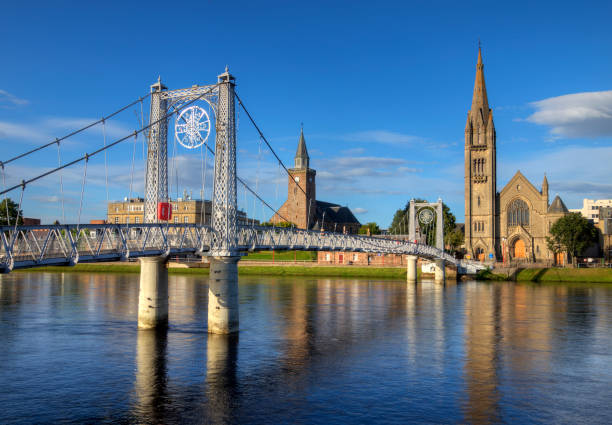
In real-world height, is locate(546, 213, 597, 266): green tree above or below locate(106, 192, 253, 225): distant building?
below

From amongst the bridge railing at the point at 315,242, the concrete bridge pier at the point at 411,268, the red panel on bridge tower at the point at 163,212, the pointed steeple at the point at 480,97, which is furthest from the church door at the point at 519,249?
the red panel on bridge tower at the point at 163,212

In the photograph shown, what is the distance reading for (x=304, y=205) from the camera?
520ft

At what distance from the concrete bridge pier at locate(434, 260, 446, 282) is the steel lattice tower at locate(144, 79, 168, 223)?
225 feet

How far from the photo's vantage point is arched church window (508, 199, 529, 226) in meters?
118

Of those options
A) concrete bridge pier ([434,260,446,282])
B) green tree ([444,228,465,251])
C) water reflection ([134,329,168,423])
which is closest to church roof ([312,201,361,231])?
green tree ([444,228,465,251])

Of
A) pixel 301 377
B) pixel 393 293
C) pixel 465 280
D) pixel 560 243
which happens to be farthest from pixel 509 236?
pixel 301 377

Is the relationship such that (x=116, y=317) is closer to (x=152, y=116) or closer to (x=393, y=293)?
(x=152, y=116)

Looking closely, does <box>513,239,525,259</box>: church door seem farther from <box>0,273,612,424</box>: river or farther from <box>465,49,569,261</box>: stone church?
<box>0,273,612,424</box>: river

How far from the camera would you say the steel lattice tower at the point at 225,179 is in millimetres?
40656

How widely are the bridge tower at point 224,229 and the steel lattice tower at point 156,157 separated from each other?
4.99 m

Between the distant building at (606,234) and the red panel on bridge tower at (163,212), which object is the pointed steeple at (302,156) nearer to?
the distant building at (606,234)

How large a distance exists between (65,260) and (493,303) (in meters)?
50.1

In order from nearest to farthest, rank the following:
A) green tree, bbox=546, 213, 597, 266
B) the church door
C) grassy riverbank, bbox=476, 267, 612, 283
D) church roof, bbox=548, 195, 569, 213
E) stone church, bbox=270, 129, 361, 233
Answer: grassy riverbank, bbox=476, 267, 612, 283
green tree, bbox=546, 213, 597, 266
church roof, bbox=548, 195, 569, 213
the church door
stone church, bbox=270, 129, 361, 233

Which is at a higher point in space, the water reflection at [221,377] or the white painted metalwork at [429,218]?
the white painted metalwork at [429,218]
